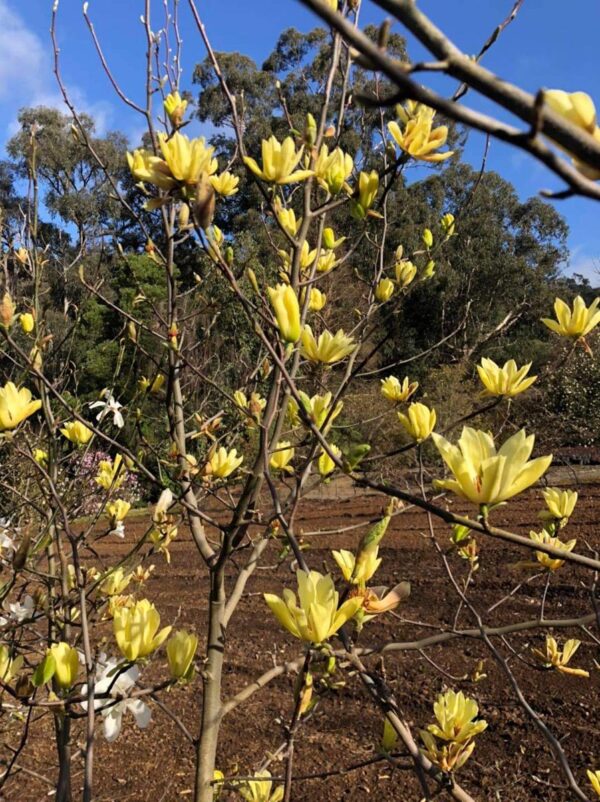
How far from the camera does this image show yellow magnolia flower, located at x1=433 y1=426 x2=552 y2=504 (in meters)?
0.58

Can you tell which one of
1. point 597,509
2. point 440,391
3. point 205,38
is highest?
point 440,391

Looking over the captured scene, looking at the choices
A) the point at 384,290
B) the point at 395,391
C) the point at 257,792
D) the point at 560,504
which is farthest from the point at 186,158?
the point at 257,792

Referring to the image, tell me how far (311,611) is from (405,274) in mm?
910

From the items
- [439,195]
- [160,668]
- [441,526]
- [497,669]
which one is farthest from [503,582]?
[439,195]

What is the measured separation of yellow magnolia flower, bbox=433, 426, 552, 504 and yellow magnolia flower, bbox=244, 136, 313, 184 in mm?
506

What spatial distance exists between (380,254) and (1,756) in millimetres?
2581

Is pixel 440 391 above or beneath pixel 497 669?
above

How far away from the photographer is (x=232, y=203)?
1661 centimetres

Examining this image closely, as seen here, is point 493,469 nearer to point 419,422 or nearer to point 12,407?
point 419,422

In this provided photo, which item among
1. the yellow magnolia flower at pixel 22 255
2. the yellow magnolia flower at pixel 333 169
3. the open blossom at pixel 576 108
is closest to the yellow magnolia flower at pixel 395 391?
the yellow magnolia flower at pixel 333 169

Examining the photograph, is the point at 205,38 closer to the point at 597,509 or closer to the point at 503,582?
the point at 503,582

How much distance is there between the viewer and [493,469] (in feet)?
1.90

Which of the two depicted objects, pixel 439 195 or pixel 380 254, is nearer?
pixel 380 254

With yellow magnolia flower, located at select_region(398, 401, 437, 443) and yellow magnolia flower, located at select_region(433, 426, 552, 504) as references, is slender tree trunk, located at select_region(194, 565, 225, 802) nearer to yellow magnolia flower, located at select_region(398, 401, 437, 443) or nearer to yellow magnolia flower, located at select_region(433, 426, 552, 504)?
yellow magnolia flower, located at select_region(398, 401, 437, 443)
